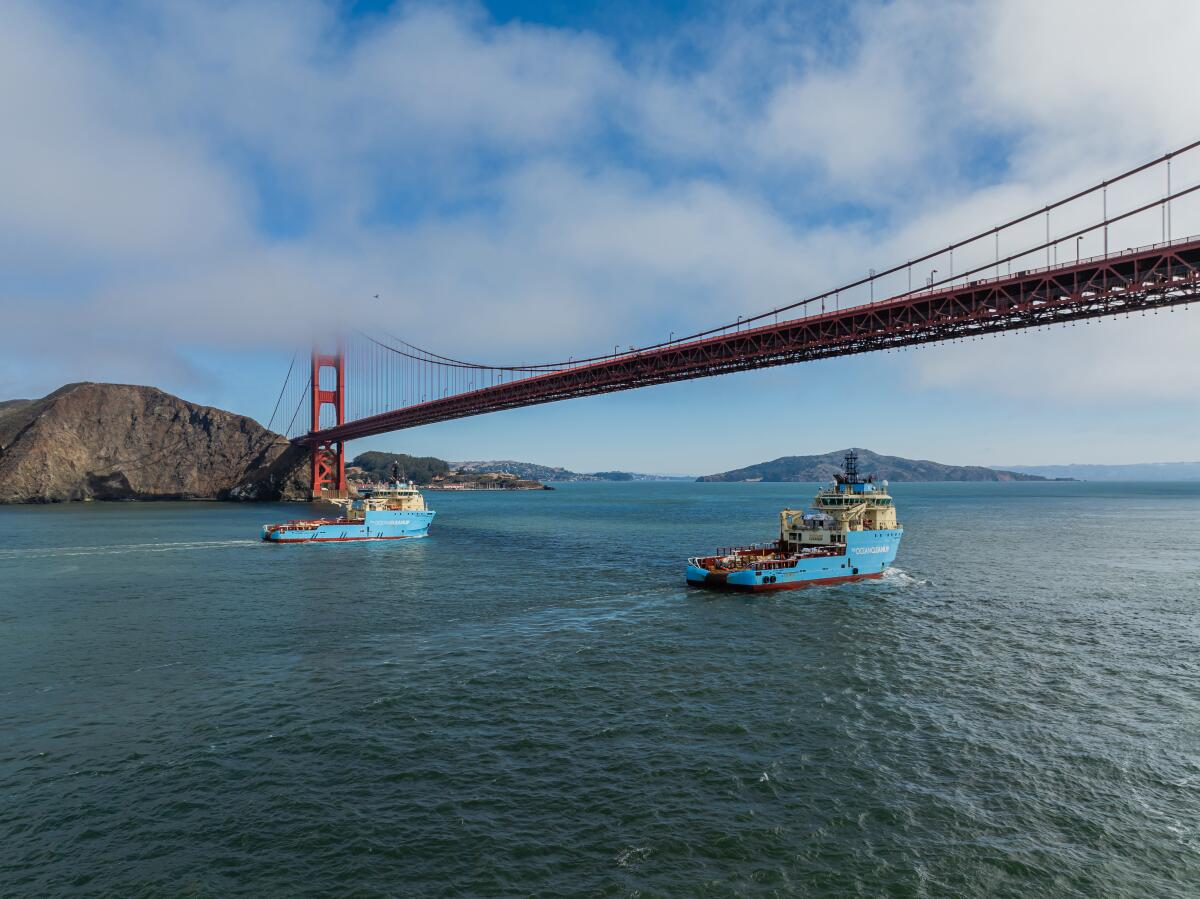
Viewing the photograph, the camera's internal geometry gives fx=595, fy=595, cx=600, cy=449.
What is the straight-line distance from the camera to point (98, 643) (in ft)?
89.7

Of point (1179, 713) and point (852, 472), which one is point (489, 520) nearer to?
point (852, 472)

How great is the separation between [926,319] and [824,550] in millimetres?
21900

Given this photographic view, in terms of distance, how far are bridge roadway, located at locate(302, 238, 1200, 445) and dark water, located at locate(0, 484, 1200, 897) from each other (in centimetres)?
1989

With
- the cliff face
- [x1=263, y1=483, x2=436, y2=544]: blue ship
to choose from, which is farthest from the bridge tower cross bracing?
[x1=263, y1=483, x2=436, y2=544]: blue ship

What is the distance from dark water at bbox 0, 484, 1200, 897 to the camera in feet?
39.7

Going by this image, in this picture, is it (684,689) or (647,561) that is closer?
(684,689)

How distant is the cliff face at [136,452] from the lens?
14612 cm

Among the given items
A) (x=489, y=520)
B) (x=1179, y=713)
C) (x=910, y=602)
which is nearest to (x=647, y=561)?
(x=910, y=602)

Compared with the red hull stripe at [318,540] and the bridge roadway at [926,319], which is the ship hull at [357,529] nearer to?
the red hull stripe at [318,540]

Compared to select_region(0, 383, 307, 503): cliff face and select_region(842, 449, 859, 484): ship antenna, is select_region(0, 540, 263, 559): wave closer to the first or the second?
select_region(842, 449, 859, 484): ship antenna

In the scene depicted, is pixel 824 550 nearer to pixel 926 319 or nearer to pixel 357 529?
pixel 926 319

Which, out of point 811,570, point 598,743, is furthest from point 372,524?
point 598,743

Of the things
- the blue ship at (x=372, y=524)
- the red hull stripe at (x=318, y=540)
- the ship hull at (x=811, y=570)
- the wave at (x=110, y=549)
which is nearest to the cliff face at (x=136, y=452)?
the blue ship at (x=372, y=524)

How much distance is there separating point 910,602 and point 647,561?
2248 cm
